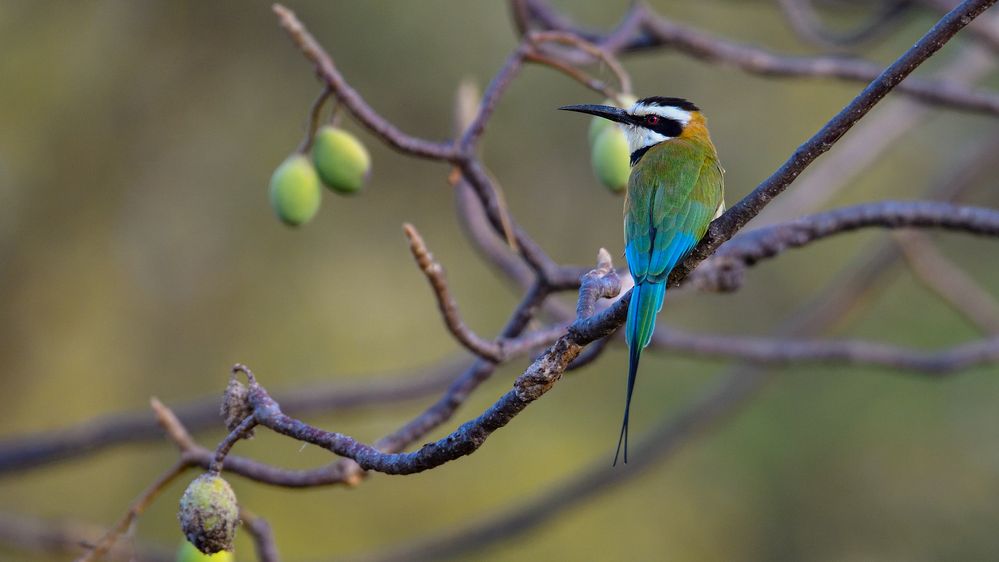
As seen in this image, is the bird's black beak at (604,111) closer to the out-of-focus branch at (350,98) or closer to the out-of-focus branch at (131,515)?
the out-of-focus branch at (350,98)

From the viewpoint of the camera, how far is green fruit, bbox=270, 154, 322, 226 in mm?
2348

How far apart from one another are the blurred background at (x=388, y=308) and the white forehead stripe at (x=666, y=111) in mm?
2442

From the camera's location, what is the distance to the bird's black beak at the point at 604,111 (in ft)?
8.28

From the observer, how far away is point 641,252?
7.67 feet

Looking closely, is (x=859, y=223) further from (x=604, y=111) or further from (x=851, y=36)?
(x=851, y=36)

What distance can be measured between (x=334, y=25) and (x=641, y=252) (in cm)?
352

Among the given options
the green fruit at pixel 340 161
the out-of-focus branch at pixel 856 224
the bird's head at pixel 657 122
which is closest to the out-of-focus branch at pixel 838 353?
the bird's head at pixel 657 122

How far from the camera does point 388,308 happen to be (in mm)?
5926

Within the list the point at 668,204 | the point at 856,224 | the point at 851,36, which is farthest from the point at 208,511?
the point at 851,36

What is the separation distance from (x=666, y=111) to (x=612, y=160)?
25.8 inches

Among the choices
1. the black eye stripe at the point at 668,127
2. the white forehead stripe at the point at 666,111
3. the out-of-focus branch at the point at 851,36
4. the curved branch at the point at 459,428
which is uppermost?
the out-of-focus branch at the point at 851,36

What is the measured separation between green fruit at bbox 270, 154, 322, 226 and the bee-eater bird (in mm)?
569

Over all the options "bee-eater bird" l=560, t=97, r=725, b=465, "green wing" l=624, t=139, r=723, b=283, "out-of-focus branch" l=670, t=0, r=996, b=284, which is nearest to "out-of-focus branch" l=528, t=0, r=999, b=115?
"bee-eater bird" l=560, t=97, r=725, b=465

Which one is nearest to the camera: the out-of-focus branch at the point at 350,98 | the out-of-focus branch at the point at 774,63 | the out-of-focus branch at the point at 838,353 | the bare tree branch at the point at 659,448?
the out-of-focus branch at the point at 350,98
